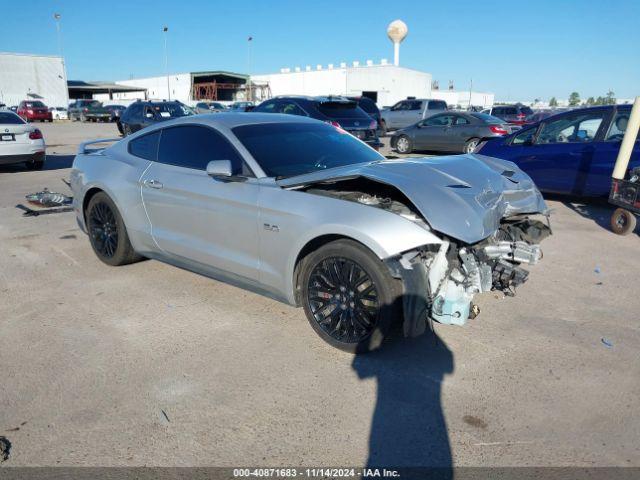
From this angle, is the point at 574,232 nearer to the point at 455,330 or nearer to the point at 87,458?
the point at 455,330

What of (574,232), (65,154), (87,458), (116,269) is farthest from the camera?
(65,154)

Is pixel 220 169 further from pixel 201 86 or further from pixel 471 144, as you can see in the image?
pixel 201 86

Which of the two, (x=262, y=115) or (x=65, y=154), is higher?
(x=262, y=115)

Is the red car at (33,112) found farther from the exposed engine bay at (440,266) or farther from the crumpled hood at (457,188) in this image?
the exposed engine bay at (440,266)

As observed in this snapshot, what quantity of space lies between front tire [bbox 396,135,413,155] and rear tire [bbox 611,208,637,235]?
10.1m

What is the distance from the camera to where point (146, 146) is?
16.3 feet

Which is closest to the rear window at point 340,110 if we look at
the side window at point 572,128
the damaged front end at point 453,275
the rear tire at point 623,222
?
the side window at point 572,128

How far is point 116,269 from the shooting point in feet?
17.6

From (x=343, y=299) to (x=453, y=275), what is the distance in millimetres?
775

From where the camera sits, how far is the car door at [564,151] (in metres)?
7.96

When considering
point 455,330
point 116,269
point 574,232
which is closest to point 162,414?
point 455,330

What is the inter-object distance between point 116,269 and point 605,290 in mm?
4899

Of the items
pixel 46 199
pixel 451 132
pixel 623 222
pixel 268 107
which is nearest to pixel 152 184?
pixel 46 199

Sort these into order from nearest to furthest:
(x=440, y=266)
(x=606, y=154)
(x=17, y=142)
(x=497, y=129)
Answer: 1. (x=440, y=266)
2. (x=606, y=154)
3. (x=17, y=142)
4. (x=497, y=129)
